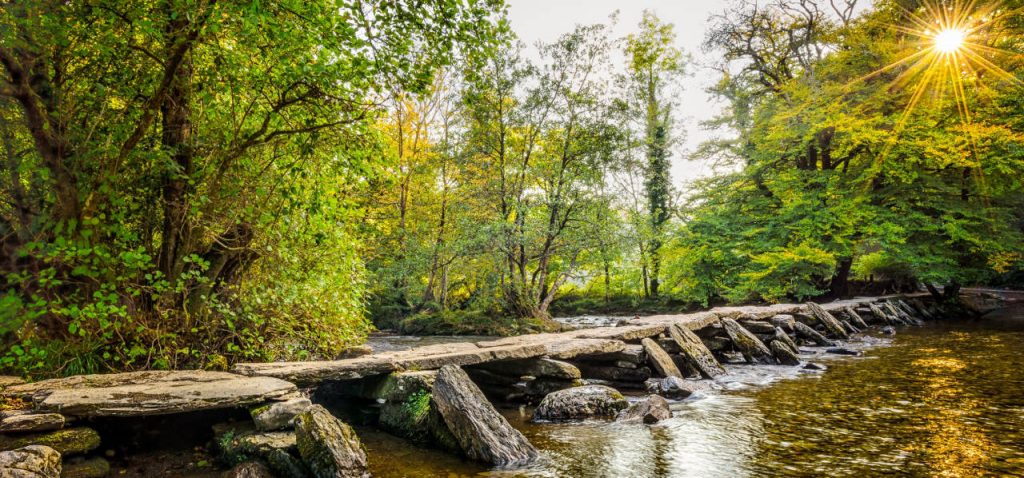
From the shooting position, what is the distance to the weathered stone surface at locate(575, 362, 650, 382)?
26.8 ft

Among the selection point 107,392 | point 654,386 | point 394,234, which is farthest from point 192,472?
point 394,234

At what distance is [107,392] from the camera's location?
4086 millimetres

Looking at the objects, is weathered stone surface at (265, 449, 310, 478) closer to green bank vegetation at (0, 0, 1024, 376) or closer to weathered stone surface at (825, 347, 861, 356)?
green bank vegetation at (0, 0, 1024, 376)

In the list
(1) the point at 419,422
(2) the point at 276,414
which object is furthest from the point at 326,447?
(1) the point at 419,422

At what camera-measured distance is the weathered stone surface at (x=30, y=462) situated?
10.6 feet

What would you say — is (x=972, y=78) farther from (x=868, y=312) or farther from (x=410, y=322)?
(x=410, y=322)

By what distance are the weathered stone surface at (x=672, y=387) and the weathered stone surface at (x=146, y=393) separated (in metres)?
5.30

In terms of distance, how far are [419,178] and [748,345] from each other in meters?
17.0

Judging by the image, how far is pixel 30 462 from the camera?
3.37 metres

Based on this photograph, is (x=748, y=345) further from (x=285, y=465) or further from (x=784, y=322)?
(x=285, y=465)

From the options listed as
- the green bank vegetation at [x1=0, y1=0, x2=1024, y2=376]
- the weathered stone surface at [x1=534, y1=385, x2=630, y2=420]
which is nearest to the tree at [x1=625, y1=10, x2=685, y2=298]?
the green bank vegetation at [x1=0, y1=0, x2=1024, y2=376]

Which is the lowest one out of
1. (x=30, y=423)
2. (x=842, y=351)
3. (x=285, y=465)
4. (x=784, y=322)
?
(x=842, y=351)

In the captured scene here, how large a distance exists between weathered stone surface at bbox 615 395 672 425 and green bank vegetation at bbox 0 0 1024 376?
15.5ft

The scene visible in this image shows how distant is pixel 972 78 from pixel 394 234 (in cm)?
2281
